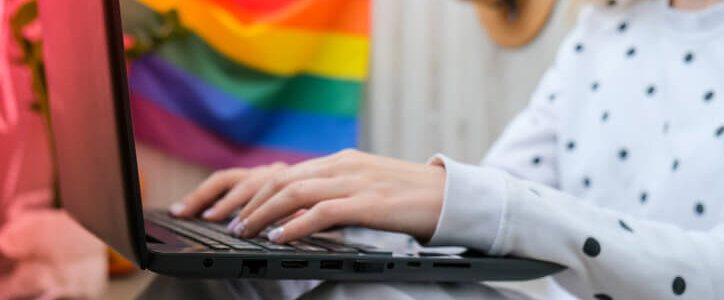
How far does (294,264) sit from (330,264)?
0.02 m

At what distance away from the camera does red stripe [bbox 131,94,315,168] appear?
1.40 m

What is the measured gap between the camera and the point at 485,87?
4.37ft

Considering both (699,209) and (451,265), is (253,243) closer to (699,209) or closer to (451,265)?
(451,265)

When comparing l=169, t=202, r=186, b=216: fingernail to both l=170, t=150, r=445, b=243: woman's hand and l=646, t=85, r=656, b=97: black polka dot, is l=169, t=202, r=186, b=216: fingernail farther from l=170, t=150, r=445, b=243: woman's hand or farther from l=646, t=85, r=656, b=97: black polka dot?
l=646, t=85, r=656, b=97: black polka dot

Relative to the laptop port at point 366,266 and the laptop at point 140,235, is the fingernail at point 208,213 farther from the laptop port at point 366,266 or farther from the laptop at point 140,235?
the laptop port at point 366,266

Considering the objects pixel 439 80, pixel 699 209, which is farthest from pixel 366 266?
pixel 439 80

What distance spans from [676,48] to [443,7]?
839 mm

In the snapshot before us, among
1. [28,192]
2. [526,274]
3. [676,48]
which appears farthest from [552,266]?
[28,192]

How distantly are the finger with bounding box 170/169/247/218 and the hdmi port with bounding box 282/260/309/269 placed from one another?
224mm

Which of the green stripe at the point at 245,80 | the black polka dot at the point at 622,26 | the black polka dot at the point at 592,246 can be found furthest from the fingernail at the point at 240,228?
the green stripe at the point at 245,80

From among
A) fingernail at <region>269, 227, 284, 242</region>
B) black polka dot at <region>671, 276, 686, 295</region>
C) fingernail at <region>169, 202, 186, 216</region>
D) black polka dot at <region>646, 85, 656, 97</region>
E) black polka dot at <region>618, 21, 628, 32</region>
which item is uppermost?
black polka dot at <region>618, 21, 628, 32</region>

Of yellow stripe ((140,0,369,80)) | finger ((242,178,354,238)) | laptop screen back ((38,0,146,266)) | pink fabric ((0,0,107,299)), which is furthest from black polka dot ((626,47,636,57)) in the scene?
yellow stripe ((140,0,369,80))

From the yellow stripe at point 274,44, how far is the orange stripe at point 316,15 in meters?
0.01

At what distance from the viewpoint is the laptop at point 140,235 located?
0.30 m
